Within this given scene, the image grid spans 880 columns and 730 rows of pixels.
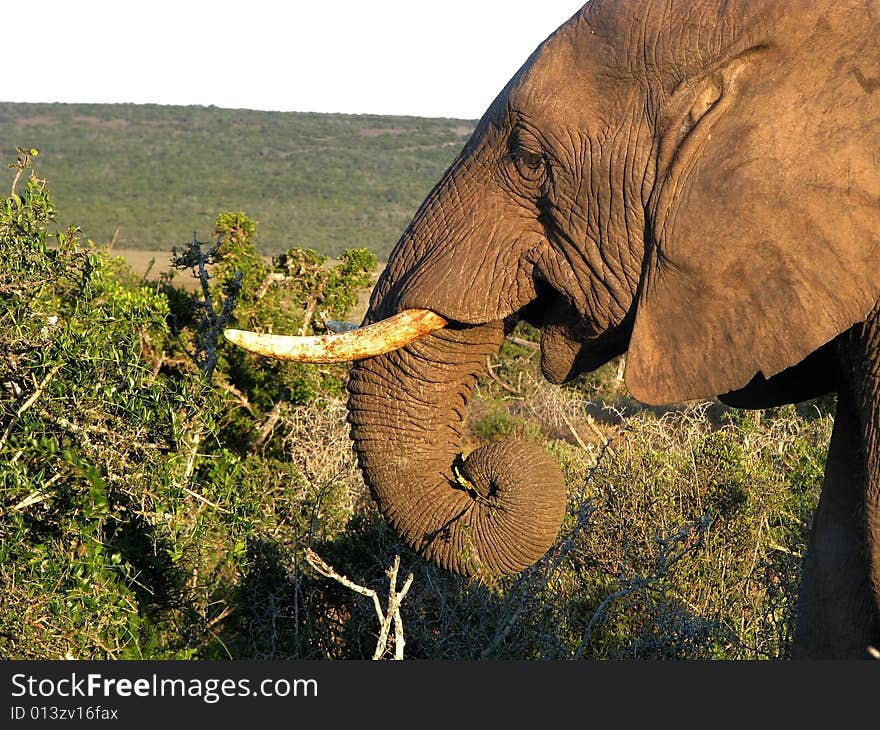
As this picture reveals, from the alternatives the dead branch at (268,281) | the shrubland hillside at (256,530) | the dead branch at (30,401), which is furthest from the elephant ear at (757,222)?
the dead branch at (268,281)

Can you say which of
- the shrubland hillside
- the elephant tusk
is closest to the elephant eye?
the elephant tusk

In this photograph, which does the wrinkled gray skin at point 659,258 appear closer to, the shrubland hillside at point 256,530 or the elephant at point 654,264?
the elephant at point 654,264

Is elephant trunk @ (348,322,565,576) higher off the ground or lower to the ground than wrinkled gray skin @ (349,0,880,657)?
lower

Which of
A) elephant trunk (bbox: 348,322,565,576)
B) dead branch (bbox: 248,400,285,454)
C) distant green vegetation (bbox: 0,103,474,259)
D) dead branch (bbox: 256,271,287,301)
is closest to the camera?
elephant trunk (bbox: 348,322,565,576)

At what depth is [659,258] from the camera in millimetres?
2975

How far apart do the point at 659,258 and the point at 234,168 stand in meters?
59.2

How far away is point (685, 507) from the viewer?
6344 mm

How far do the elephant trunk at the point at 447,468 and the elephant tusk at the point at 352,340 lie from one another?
0.45 ft

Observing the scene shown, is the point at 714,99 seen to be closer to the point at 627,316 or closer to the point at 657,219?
the point at 657,219

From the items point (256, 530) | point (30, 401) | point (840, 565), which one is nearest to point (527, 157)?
point (840, 565)

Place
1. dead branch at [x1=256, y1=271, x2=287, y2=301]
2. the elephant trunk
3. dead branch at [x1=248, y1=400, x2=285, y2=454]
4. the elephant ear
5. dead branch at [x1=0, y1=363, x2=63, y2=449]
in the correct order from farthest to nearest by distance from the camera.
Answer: dead branch at [x1=256, y1=271, x2=287, y2=301] < dead branch at [x1=248, y1=400, x2=285, y2=454] < dead branch at [x1=0, y1=363, x2=63, y2=449] < the elephant trunk < the elephant ear

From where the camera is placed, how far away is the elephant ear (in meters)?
2.67

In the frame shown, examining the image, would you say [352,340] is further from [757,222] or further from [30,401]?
[30,401]

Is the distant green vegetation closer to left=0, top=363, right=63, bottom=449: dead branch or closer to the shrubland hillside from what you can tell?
the shrubland hillside
